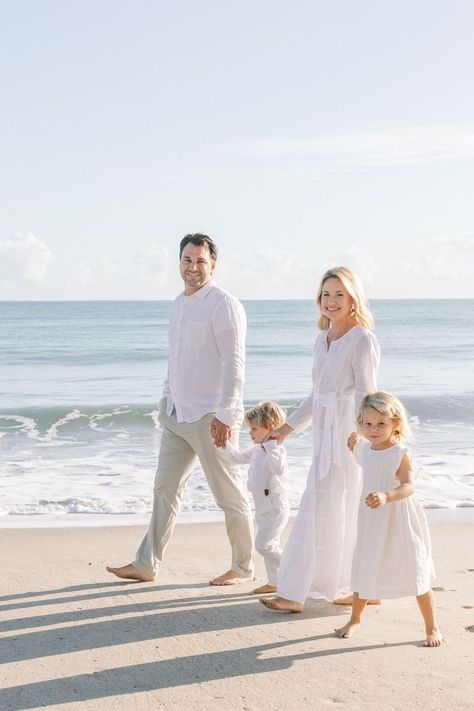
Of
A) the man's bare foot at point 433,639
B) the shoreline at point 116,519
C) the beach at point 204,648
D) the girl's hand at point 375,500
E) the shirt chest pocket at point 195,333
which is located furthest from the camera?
the shoreline at point 116,519

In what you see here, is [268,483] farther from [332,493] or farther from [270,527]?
[332,493]

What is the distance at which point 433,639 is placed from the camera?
13.7ft

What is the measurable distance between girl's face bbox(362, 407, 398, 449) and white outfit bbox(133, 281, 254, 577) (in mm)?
1017

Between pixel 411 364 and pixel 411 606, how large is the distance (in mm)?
24150

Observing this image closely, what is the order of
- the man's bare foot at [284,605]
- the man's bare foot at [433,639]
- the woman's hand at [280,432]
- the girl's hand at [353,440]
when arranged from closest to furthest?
the man's bare foot at [433,639] → the girl's hand at [353,440] → the man's bare foot at [284,605] → the woman's hand at [280,432]

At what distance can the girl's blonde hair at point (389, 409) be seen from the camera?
4.30 meters

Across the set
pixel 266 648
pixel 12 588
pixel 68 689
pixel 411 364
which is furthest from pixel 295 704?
pixel 411 364

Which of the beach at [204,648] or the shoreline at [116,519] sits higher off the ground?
the beach at [204,648]

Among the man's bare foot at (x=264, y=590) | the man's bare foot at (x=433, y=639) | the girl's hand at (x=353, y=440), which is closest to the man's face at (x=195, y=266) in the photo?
the girl's hand at (x=353, y=440)

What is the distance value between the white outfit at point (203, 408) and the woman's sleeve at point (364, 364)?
0.77m

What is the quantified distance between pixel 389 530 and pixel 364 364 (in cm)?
83

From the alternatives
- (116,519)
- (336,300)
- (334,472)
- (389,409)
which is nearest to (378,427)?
(389,409)

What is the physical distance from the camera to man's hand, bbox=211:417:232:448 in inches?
203

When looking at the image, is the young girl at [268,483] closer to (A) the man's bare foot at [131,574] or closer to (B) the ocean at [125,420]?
(A) the man's bare foot at [131,574]
